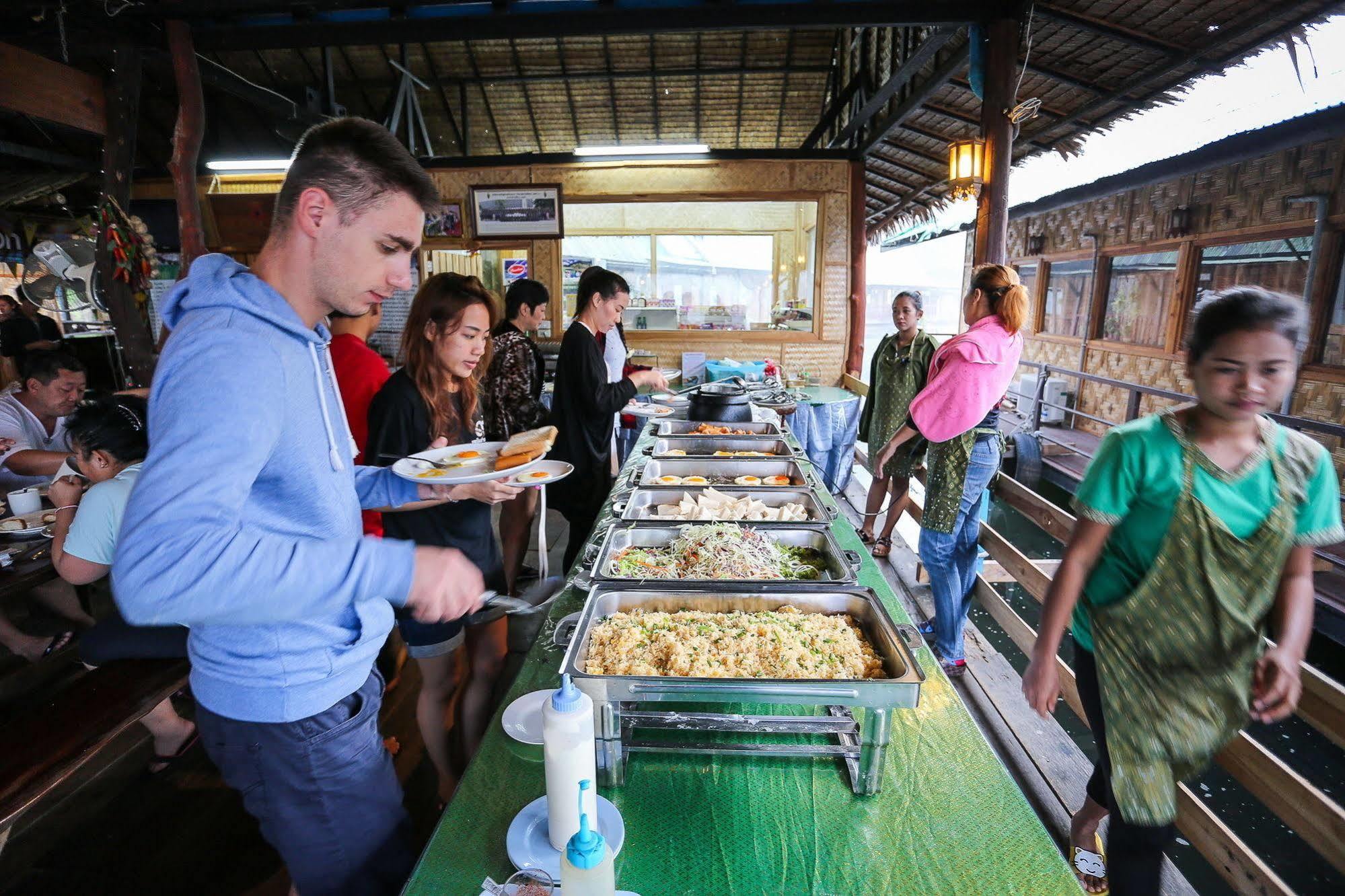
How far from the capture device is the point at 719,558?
2162 mm

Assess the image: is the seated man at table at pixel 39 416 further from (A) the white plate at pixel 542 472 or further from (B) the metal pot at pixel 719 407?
(B) the metal pot at pixel 719 407

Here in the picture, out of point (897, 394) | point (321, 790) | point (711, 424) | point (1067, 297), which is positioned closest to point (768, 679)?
point (321, 790)

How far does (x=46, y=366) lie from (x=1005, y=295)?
5531 mm

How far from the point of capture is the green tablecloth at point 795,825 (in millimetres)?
1144

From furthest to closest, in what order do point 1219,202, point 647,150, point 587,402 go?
point 1219,202 → point 647,150 → point 587,402

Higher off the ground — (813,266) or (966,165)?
(966,165)

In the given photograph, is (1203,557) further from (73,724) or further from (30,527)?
(30,527)

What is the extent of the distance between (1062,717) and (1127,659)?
2.92 meters

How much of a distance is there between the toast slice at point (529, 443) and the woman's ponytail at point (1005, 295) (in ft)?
7.62

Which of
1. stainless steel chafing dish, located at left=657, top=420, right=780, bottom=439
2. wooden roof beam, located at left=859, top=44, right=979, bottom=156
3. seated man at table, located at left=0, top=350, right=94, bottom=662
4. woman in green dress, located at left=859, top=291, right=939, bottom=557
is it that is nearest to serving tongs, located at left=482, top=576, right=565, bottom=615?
stainless steel chafing dish, located at left=657, top=420, right=780, bottom=439

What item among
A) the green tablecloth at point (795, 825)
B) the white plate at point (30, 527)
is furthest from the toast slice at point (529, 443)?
the white plate at point (30, 527)

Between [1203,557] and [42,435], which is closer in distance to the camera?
[1203,557]

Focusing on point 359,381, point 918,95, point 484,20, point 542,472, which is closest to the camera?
point 542,472

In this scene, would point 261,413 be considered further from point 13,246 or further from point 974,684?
point 13,246
